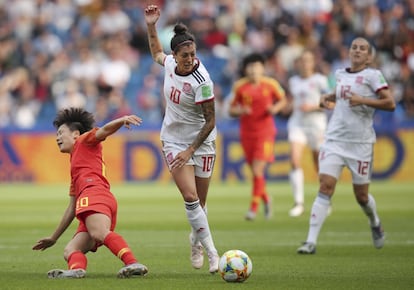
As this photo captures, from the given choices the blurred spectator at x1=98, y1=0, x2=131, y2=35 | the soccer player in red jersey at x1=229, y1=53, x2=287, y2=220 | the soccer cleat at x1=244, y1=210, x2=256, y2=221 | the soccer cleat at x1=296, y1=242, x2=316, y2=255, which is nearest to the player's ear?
the soccer cleat at x1=296, y1=242, x2=316, y2=255

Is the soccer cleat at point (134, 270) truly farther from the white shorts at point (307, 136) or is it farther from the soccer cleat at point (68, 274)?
the white shorts at point (307, 136)

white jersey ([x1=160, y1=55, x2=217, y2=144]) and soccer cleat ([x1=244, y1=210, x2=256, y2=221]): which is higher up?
white jersey ([x1=160, y1=55, x2=217, y2=144])

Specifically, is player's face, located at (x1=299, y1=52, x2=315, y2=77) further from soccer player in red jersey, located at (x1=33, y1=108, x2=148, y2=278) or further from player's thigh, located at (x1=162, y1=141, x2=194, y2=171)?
soccer player in red jersey, located at (x1=33, y1=108, x2=148, y2=278)

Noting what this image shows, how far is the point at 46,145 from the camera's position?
87.6 ft

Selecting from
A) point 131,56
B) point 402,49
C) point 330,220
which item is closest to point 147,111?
point 131,56

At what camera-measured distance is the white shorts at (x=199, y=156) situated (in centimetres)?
1045

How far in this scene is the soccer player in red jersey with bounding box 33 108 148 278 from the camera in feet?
30.5

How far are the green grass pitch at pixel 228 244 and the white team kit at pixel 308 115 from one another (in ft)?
4.54

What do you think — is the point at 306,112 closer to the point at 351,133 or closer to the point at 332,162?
the point at 351,133

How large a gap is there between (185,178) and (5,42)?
21.1 meters

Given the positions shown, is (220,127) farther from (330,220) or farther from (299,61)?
(330,220)

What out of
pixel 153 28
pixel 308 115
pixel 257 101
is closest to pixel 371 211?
pixel 153 28

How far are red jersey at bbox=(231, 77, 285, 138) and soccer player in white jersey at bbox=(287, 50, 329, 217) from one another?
1.08 m

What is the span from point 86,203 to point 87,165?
42 cm
